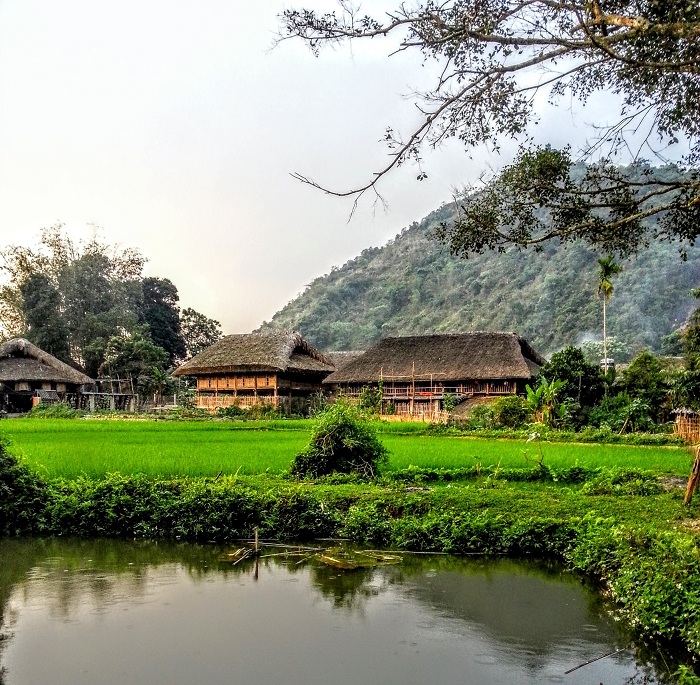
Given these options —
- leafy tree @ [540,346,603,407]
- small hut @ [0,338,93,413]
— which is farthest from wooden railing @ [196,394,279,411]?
leafy tree @ [540,346,603,407]

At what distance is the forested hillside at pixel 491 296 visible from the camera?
47625 millimetres

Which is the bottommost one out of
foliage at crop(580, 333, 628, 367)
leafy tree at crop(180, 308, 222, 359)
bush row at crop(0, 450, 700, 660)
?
bush row at crop(0, 450, 700, 660)

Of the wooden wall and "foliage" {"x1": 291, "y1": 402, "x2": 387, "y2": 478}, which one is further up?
the wooden wall

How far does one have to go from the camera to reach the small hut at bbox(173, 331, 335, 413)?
33438mm

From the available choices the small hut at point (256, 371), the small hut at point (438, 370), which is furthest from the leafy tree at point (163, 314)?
the small hut at point (438, 370)

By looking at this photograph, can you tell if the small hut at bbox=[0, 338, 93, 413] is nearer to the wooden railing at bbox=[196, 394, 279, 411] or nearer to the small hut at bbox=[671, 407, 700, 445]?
the wooden railing at bbox=[196, 394, 279, 411]

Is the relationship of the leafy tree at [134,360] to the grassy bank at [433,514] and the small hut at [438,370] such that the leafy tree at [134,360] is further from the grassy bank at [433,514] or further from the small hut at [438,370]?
the grassy bank at [433,514]

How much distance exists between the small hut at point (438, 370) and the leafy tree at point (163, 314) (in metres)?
20.9

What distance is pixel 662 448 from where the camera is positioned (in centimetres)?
1791

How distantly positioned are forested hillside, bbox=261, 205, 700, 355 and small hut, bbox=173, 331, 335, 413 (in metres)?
10.9

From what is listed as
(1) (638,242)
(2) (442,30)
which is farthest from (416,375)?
(2) (442,30)

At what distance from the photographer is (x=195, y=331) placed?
2083 inches

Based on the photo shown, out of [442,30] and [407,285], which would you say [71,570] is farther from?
[407,285]

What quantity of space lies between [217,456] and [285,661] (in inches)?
342
